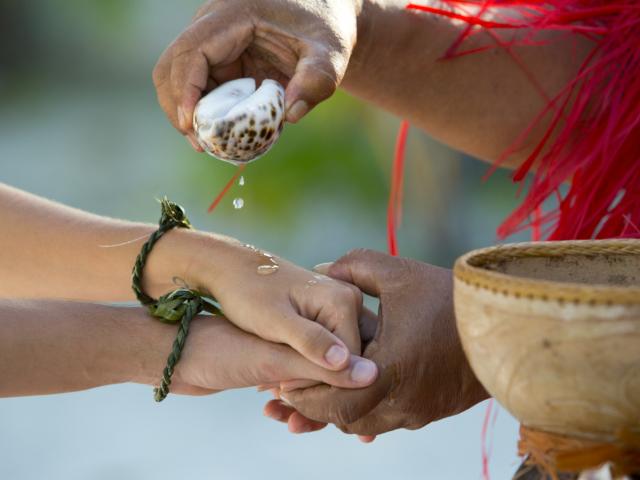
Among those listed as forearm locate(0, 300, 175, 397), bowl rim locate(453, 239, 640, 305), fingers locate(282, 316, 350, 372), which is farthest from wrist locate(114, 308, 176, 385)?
bowl rim locate(453, 239, 640, 305)

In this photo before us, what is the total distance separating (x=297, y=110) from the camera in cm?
74

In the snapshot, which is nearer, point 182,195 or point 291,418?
point 291,418

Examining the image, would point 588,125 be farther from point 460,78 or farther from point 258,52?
point 258,52

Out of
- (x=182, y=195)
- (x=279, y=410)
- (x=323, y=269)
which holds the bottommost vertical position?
(x=182, y=195)

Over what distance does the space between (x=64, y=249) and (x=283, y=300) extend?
25 centimetres

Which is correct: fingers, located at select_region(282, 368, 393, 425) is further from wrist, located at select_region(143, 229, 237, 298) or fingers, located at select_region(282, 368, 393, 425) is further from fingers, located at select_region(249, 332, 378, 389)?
wrist, located at select_region(143, 229, 237, 298)

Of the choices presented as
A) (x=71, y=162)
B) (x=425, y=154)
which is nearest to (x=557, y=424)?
(x=425, y=154)

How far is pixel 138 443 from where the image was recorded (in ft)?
6.38

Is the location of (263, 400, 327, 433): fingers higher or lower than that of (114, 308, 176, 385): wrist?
lower

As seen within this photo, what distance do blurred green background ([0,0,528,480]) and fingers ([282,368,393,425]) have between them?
3.57ft

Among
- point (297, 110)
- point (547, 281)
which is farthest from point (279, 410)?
point (547, 281)

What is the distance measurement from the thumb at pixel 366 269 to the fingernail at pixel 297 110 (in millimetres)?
139

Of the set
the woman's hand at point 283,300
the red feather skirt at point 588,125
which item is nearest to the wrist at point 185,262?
the woman's hand at point 283,300

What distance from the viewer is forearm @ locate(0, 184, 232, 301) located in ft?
2.95
